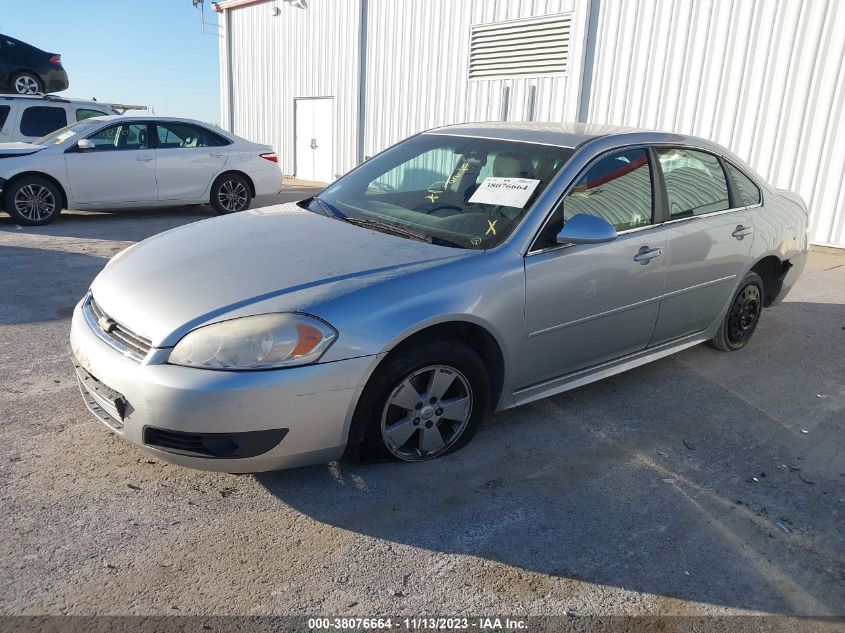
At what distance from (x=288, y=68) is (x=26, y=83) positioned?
19.1ft

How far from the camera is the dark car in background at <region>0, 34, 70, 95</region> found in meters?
14.0

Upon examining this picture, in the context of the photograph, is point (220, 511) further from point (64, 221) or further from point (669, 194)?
point (64, 221)

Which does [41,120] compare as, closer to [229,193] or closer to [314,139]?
[229,193]

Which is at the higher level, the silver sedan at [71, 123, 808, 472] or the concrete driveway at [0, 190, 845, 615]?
the silver sedan at [71, 123, 808, 472]

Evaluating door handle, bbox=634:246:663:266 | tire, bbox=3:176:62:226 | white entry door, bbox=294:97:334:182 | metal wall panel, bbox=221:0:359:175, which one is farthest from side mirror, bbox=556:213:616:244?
white entry door, bbox=294:97:334:182

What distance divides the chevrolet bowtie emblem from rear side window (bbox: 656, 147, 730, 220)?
121 inches

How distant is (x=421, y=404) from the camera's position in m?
3.06

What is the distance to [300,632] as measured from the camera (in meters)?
2.17

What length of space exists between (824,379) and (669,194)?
1.79 meters

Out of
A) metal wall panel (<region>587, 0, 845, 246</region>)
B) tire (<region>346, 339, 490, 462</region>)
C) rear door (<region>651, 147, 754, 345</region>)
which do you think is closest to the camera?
tire (<region>346, 339, 490, 462</region>)

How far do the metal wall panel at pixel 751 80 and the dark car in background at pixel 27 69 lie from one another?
11.7 metres

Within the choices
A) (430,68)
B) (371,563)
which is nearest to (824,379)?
(371,563)

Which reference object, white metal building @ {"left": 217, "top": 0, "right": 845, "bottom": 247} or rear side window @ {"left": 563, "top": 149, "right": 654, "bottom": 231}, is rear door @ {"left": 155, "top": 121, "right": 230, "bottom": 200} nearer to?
white metal building @ {"left": 217, "top": 0, "right": 845, "bottom": 247}

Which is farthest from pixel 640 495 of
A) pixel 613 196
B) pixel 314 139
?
pixel 314 139
